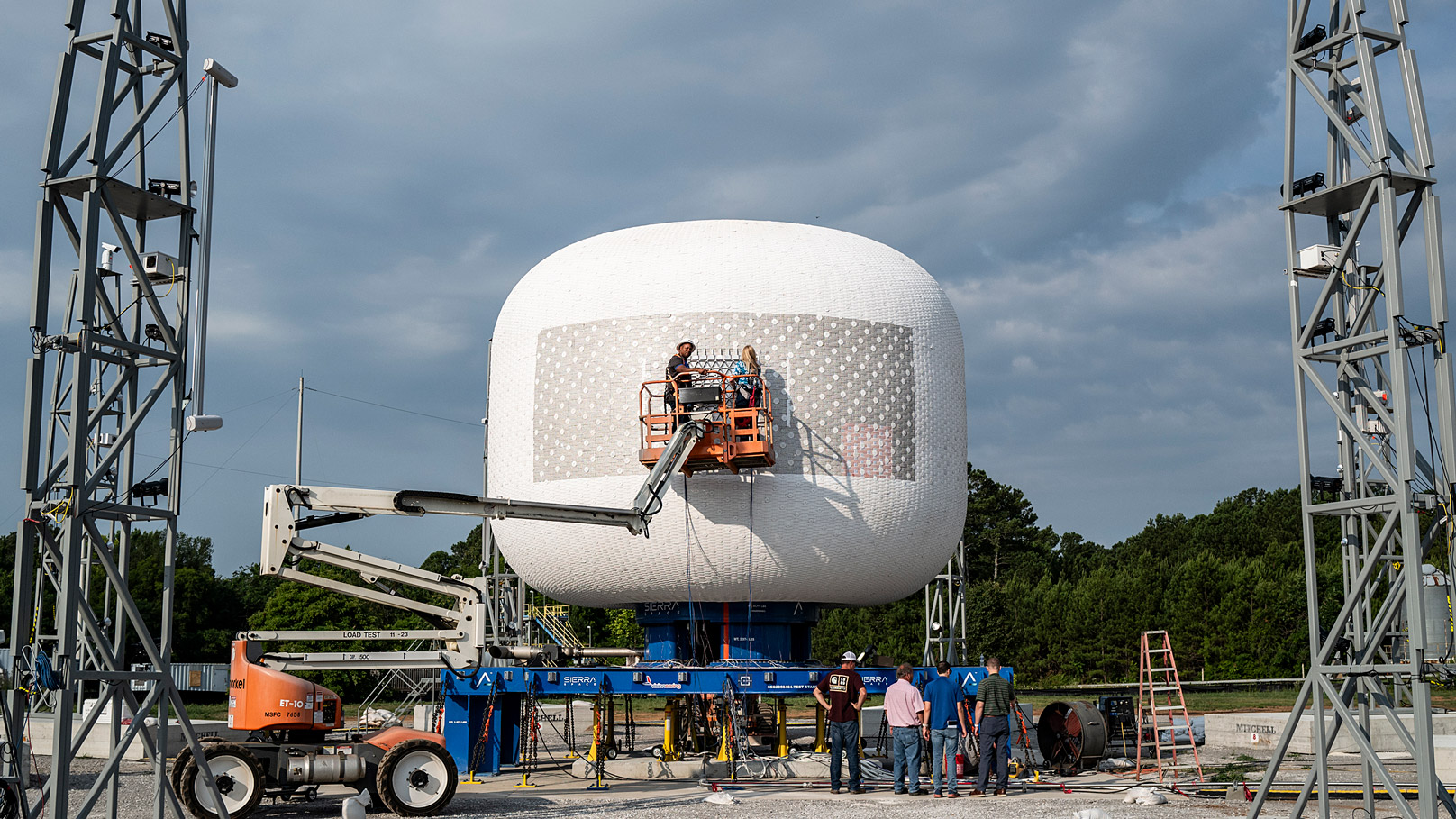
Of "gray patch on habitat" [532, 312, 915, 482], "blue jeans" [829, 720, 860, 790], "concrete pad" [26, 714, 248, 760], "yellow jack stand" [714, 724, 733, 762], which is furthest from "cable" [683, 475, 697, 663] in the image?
"concrete pad" [26, 714, 248, 760]

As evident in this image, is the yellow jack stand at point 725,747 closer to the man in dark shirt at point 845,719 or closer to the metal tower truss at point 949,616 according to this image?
the man in dark shirt at point 845,719

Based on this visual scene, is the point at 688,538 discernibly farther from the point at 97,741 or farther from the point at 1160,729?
the point at 97,741

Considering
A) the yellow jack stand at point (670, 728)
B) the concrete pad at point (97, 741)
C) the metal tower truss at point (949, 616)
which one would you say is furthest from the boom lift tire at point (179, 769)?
the metal tower truss at point (949, 616)

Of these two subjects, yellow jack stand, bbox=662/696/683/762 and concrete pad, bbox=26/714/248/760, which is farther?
concrete pad, bbox=26/714/248/760

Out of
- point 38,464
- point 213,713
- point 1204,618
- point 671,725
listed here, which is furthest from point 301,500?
point 1204,618

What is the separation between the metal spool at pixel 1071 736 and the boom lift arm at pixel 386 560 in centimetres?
682

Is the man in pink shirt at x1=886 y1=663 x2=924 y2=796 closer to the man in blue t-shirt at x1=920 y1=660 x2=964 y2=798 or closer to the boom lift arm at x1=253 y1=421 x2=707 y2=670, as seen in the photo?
the man in blue t-shirt at x1=920 y1=660 x2=964 y2=798

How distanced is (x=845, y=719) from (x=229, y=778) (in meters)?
6.95

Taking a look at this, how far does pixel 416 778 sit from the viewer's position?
44.1ft

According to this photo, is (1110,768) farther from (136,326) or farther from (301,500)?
(136,326)

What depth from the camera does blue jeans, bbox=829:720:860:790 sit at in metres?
15.5

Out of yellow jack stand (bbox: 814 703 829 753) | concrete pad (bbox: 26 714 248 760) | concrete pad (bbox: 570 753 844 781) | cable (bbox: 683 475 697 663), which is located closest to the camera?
concrete pad (bbox: 570 753 844 781)

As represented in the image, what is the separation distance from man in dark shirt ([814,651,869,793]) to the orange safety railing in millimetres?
3229

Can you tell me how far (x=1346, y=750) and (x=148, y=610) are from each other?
52098mm
